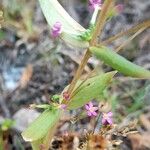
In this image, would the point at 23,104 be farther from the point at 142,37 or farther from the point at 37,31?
the point at 142,37

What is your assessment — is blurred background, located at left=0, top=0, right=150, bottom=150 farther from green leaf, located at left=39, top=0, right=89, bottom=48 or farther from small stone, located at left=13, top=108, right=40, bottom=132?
green leaf, located at left=39, top=0, right=89, bottom=48

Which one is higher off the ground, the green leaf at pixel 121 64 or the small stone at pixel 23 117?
the green leaf at pixel 121 64

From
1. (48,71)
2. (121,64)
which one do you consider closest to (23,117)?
(48,71)

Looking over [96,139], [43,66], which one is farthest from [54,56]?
[96,139]

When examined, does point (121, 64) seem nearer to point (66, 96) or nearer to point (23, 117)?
point (66, 96)

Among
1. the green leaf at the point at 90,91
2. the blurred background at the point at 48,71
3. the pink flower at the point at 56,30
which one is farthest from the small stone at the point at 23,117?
the pink flower at the point at 56,30

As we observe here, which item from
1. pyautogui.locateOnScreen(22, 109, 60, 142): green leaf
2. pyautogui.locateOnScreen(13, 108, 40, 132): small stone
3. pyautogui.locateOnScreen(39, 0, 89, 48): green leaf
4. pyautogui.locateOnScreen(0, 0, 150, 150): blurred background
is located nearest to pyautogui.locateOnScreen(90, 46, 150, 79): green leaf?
pyautogui.locateOnScreen(39, 0, 89, 48): green leaf

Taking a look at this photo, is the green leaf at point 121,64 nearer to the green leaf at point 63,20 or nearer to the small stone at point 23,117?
the green leaf at point 63,20
